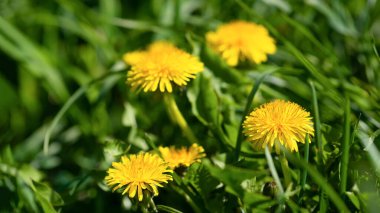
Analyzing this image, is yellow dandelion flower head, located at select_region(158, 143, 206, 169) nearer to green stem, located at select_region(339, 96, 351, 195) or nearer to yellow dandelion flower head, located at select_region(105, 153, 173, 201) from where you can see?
yellow dandelion flower head, located at select_region(105, 153, 173, 201)

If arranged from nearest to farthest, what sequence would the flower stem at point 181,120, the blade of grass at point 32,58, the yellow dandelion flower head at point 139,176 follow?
1. the yellow dandelion flower head at point 139,176
2. the flower stem at point 181,120
3. the blade of grass at point 32,58

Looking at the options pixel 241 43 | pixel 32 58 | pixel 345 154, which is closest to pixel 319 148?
pixel 345 154

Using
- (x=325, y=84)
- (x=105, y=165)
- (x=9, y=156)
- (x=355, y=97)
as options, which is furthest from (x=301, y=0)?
(x=9, y=156)

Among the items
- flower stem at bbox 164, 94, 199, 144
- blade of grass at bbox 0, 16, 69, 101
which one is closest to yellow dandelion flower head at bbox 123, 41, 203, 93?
flower stem at bbox 164, 94, 199, 144

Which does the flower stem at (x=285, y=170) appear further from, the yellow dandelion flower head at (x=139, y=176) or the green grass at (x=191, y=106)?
the yellow dandelion flower head at (x=139, y=176)

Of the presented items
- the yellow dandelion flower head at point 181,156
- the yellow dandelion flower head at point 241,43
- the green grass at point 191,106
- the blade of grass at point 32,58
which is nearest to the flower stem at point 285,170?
the green grass at point 191,106
